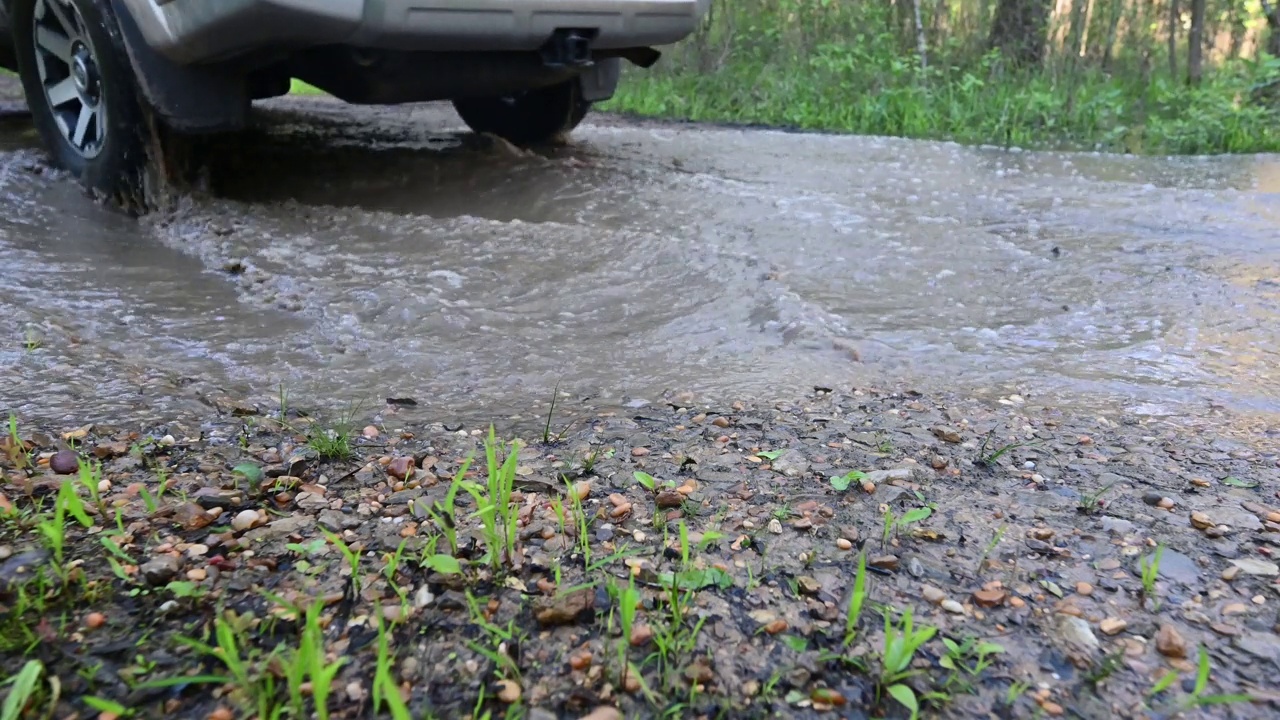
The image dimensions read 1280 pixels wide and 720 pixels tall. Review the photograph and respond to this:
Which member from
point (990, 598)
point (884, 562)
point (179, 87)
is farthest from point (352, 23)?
point (990, 598)

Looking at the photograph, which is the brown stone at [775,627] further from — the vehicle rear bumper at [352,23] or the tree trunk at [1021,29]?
the tree trunk at [1021,29]

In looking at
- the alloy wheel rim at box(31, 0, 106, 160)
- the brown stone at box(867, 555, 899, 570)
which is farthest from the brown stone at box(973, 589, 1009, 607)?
the alloy wheel rim at box(31, 0, 106, 160)

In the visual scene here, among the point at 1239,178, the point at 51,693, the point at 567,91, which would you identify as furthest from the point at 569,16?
the point at 1239,178

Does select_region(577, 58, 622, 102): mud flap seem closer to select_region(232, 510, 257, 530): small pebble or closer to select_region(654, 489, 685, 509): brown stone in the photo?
select_region(654, 489, 685, 509): brown stone

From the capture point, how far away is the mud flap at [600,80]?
4.34 metres

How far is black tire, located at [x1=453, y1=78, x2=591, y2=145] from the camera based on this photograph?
4664 millimetres

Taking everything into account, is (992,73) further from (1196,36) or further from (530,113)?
(530,113)

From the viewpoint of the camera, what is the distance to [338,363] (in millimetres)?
2404

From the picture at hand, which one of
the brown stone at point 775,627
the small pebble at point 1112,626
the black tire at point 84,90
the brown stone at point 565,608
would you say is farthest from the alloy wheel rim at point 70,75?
the small pebble at point 1112,626

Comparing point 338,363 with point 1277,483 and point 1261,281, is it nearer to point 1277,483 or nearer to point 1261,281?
point 1277,483

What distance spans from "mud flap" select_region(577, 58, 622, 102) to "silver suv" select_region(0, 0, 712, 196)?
39 centimetres

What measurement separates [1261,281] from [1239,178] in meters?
2.25

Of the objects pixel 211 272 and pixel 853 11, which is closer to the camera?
pixel 211 272

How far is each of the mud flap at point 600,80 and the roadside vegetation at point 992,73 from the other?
2734mm
